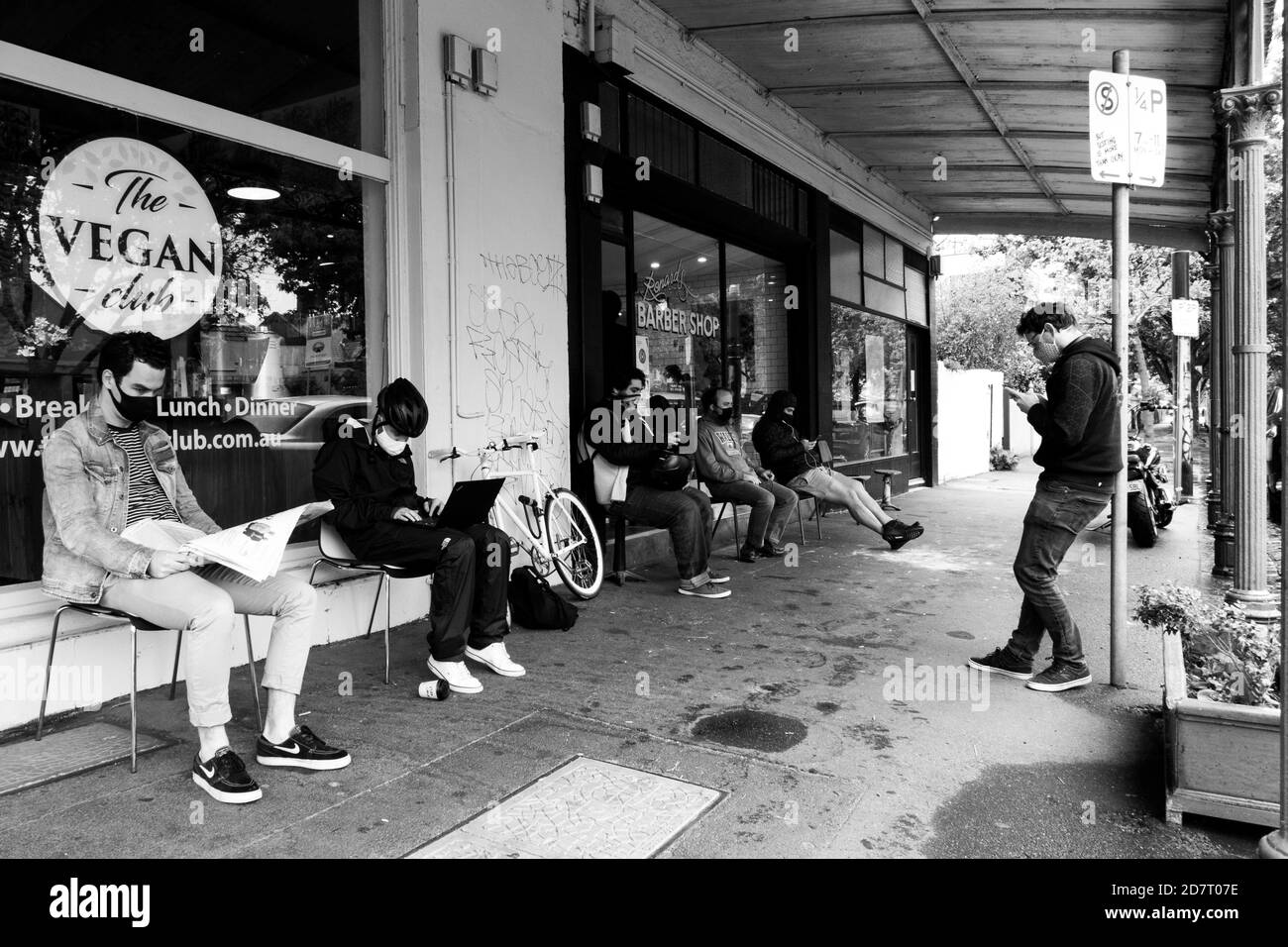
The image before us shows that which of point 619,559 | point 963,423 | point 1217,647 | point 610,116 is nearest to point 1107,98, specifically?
point 1217,647

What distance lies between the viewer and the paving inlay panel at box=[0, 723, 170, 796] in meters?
3.25

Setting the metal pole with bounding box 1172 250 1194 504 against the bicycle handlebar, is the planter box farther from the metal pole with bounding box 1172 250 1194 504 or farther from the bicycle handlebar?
the metal pole with bounding box 1172 250 1194 504

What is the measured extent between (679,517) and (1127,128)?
3.62 metres

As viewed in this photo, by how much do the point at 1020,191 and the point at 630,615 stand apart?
9853 millimetres

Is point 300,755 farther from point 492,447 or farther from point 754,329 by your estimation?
point 754,329

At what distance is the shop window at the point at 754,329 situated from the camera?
32.4 ft

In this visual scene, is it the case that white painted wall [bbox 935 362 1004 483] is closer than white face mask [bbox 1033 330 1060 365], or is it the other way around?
white face mask [bbox 1033 330 1060 365]

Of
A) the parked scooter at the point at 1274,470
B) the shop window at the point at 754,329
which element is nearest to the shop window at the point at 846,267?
the shop window at the point at 754,329

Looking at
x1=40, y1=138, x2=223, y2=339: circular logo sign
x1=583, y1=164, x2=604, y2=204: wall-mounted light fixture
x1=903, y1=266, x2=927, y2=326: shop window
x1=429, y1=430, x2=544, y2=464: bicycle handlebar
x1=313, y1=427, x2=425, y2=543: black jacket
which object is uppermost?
x1=903, y1=266, x2=927, y2=326: shop window

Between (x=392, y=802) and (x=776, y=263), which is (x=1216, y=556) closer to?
(x=776, y=263)

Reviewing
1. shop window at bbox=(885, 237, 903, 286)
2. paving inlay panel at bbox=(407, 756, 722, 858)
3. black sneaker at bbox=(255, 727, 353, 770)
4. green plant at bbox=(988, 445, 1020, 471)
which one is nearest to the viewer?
paving inlay panel at bbox=(407, 756, 722, 858)

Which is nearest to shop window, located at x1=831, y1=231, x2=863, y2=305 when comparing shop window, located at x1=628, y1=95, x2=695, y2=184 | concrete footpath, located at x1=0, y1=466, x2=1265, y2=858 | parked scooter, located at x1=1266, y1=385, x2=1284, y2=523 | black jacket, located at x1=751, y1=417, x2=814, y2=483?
shop window, located at x1=628, y1=95, x2=695, y2=184
